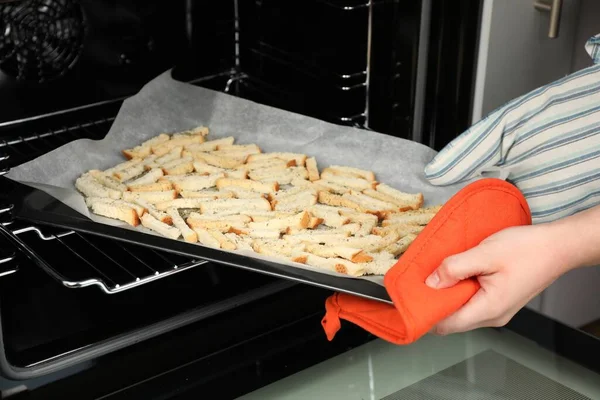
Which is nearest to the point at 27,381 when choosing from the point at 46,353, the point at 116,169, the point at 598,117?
the point at 46,353

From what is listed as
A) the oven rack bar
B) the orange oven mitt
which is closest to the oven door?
the oven rack bar

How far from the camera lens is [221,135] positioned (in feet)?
4.81

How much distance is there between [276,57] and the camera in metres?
1.54

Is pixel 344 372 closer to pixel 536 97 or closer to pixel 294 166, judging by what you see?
pixel 294 166

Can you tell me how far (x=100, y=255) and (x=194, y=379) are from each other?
0.82 ft

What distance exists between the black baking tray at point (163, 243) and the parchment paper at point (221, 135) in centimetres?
4

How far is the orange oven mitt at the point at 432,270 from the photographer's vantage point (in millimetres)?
917

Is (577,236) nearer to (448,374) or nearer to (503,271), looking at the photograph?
(503,271)

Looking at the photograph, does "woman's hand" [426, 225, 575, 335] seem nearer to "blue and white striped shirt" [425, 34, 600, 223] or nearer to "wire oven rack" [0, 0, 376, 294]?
"blue and white striped shirt" [425, 34, 600, 223]

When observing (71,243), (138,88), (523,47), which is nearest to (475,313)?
Result: (523,47)

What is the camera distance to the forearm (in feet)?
3.24

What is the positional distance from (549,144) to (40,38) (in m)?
0.79

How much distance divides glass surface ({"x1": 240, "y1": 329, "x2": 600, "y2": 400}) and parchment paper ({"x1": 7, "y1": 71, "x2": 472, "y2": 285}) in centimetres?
23

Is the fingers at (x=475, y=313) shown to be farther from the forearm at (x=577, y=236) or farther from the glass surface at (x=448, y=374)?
the glass surface at (x=448, y=374)
